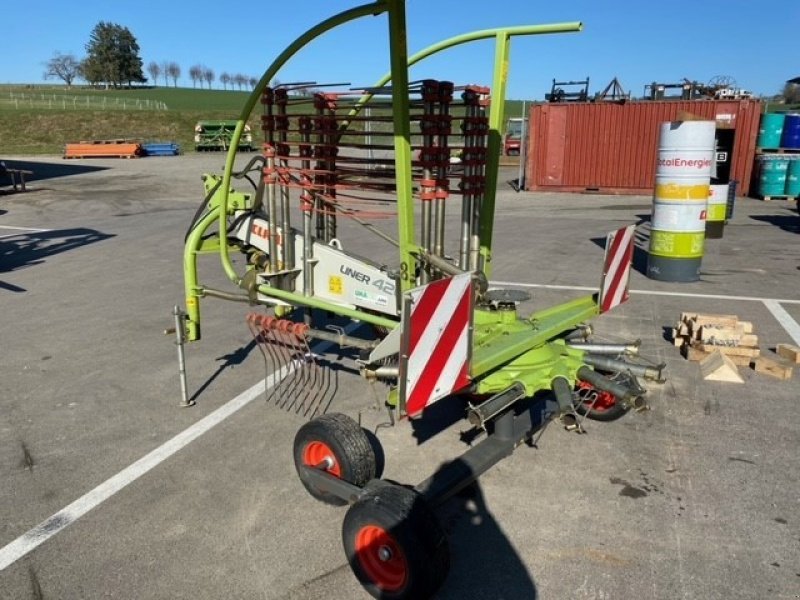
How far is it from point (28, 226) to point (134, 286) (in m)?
7.90

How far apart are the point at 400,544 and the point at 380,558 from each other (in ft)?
0.80

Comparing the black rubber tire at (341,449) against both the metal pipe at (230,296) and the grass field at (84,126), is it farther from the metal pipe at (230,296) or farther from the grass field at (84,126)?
the grass field at (84,126)

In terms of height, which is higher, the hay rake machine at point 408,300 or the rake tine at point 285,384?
the hay rake machine at point 408,300

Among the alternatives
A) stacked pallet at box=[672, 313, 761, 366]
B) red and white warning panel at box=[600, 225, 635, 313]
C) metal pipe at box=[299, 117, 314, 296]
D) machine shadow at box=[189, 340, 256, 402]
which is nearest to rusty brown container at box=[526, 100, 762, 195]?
stacked pallet at box=[672, 313, 761, 366]

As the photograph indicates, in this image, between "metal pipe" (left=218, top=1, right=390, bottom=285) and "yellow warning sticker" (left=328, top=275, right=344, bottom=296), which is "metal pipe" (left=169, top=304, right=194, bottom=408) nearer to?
"metal pipe" (left=218, top=1, right=390, bottom=285)

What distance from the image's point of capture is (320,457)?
13.4ft

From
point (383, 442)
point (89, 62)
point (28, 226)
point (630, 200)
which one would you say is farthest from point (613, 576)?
point (89, 62)

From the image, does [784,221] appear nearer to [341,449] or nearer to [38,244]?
[341,449]

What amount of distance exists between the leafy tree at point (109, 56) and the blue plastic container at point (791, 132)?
98.4 m

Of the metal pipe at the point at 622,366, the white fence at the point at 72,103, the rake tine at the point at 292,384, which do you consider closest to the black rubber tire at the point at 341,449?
the rake tine at the point at 292,384

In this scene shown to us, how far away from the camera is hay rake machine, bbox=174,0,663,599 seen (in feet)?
10.6

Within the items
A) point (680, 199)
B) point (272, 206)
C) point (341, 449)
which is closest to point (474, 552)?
point (341, 449)

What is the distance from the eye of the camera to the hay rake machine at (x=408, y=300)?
3.23m

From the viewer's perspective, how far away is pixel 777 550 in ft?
11.6
